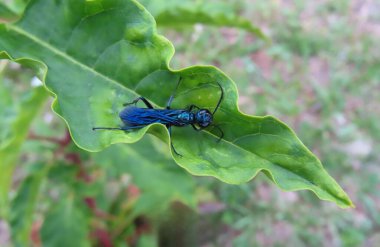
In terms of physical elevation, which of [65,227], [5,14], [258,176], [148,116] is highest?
[5,14]

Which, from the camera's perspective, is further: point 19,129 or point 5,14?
point 19,129

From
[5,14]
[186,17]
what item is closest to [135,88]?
[5,14]

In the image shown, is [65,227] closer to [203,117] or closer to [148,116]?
[148,116]

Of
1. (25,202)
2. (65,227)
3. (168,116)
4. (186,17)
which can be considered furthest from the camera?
(65,227)

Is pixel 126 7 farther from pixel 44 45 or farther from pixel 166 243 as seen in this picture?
pixel 166 243

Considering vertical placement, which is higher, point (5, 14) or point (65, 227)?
point (5, 14)

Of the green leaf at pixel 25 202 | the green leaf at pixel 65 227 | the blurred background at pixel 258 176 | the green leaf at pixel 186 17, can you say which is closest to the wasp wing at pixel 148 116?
the blurred background at pixel 258 176

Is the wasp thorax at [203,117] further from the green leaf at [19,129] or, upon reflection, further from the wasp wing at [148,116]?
the green leaf at [19,129]

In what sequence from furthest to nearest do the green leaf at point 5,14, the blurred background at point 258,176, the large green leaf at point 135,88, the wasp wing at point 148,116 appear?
the blurred background at point 258,176, the green leaf at point 5,14, the wasp wing at point 148,116, the large green leaf at point 135,88

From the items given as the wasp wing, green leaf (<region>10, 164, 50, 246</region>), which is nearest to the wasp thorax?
the wasp wing
